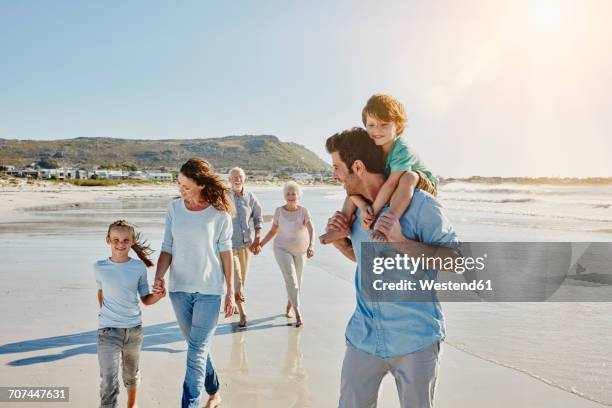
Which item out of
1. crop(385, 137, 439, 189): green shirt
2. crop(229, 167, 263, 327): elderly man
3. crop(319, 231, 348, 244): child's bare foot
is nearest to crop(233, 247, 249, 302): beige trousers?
crop(229, 167, 263, 327): elderly man

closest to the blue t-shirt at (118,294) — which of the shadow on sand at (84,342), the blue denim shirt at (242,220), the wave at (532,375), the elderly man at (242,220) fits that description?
the shadow on sand at (84,342)

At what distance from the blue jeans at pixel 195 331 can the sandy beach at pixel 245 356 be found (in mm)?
516

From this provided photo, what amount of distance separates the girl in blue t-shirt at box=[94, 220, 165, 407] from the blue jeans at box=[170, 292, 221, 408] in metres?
0.22

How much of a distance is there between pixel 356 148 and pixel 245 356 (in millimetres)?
3526

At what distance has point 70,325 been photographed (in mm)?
6520

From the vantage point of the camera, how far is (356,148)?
2.62 m

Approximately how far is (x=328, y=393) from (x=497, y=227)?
16318 mm

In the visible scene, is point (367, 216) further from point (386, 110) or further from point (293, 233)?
point (293, 233)

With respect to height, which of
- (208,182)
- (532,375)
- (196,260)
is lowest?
(532,375)

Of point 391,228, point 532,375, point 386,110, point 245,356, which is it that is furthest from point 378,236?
point 245,356

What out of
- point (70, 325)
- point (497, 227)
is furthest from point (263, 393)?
point (497, 227)

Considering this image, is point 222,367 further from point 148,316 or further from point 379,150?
point 379,150

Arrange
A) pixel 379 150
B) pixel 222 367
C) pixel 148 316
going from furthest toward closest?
pixel 148 316, pixel 222 367, pixel 379 150
